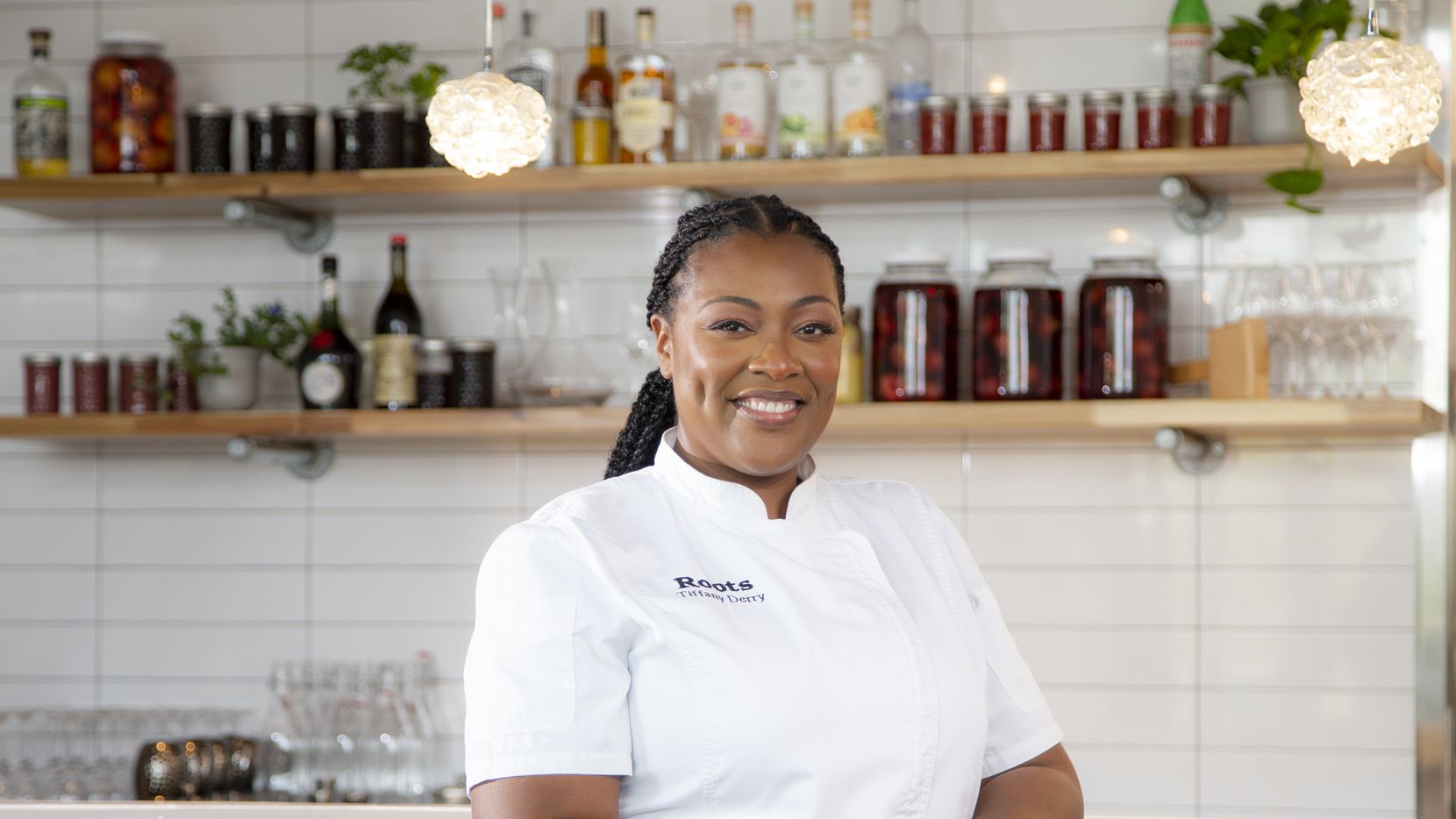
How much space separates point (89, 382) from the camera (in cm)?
239

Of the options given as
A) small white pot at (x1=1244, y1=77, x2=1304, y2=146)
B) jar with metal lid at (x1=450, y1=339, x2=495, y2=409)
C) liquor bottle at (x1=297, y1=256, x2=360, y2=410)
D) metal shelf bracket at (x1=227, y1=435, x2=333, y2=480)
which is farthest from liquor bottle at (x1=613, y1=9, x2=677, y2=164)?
small white pot at (x1=1244, y1=77, x2=1304, y2=146)

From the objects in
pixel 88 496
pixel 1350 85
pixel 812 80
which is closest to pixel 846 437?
pixel 812 80

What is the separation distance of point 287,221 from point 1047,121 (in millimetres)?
1157

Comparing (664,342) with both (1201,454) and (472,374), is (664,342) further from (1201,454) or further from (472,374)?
(1201,454)

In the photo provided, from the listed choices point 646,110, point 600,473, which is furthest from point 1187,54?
point 600,473

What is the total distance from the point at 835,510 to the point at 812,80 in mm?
1132

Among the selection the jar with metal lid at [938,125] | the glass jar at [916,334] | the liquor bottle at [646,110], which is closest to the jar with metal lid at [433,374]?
→ the liquor bottle at [646,110]

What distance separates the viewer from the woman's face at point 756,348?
1.09 metres

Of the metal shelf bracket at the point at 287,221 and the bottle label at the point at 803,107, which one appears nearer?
the bottle label at the point at 803,107

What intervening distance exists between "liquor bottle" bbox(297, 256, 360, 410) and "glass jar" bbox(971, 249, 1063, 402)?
93 cm

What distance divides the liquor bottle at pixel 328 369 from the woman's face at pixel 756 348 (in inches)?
51.5

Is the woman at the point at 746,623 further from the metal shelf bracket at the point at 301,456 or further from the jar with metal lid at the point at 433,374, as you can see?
the metal shelf bracket at the point at 301,456

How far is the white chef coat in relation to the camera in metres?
0.97

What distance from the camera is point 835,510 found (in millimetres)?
1184
